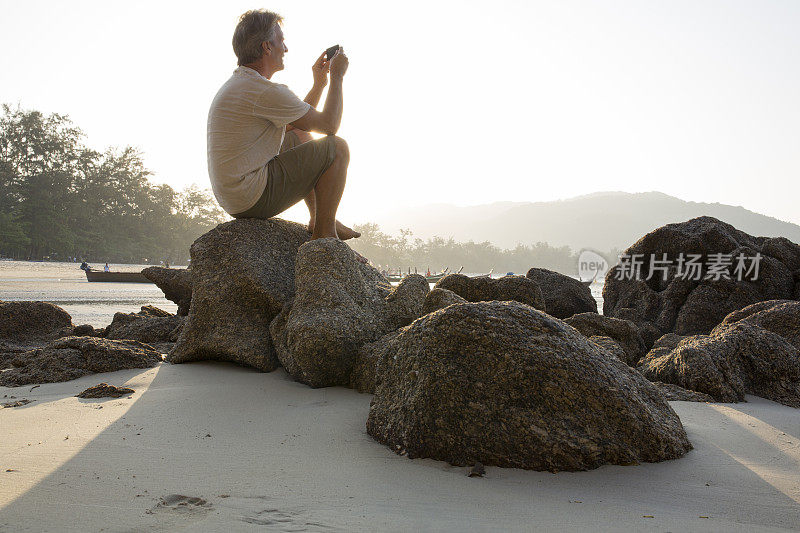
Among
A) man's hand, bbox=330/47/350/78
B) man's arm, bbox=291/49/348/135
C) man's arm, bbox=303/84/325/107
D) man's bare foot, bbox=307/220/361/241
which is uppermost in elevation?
man's hand, bbox=330/47/350/78

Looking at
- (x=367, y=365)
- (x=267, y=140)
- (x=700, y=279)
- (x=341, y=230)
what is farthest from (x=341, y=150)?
(x=700, y=279)

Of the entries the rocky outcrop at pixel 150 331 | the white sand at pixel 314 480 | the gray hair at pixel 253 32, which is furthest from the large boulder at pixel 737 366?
the rocky outcrop at pixel 150 331

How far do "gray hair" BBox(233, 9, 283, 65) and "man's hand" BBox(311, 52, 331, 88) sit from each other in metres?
0.79

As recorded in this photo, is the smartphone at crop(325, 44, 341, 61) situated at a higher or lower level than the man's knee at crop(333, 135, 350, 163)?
higher

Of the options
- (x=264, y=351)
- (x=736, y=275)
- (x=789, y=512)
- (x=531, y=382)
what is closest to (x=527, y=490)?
(x=531, y=382)

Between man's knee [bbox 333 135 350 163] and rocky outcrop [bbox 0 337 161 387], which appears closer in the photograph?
rocky outcrop [bbox 0 337 161 387]

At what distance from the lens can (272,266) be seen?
395 cm

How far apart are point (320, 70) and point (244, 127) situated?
1.18 m

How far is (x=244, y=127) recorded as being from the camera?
148 inches

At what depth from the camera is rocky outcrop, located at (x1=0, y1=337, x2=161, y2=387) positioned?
3598 millimetres

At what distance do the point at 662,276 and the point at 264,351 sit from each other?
530 centimetres

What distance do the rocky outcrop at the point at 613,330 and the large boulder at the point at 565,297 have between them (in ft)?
4.19

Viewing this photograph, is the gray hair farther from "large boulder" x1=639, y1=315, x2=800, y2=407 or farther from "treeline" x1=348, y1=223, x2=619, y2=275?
"treeline" x1=348, y1=223, x2=619, y2=275

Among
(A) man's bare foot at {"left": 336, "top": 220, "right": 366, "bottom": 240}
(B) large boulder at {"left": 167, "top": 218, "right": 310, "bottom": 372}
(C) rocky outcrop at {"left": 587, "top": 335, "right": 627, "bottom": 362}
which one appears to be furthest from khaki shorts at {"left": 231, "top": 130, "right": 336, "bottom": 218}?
(C) rocky outcrop at {"left": 587, "top": 335, "right": 627, "bottom": 362}
